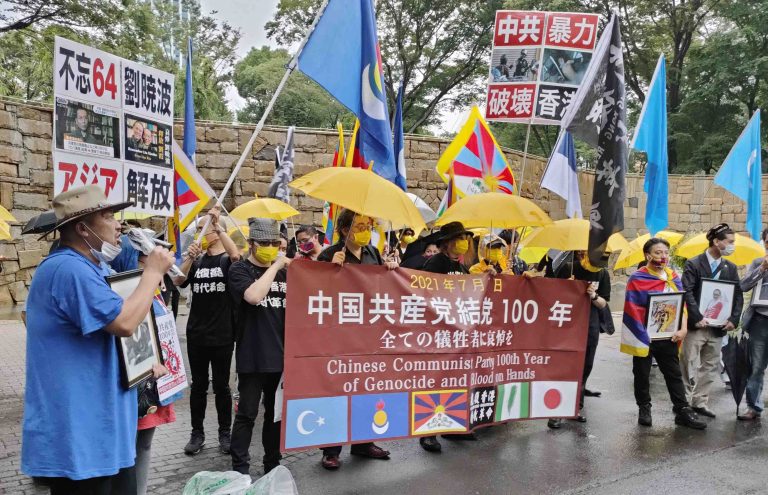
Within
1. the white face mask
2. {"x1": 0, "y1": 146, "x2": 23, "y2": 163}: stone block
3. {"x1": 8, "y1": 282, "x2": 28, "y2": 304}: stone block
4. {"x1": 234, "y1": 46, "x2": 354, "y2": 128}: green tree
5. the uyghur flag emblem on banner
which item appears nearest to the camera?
the white face mask

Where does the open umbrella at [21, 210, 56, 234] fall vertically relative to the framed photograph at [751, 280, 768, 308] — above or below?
above

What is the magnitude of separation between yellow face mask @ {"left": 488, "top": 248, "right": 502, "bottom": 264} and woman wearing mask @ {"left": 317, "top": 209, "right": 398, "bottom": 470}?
4.94 feet

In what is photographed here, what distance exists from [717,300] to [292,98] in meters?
21.7

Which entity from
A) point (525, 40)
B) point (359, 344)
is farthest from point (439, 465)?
point (525, 40)

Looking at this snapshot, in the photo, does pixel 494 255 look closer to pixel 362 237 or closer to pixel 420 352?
pixel 420 352

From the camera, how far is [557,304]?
18.4 ft

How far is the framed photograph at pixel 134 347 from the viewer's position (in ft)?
8.81

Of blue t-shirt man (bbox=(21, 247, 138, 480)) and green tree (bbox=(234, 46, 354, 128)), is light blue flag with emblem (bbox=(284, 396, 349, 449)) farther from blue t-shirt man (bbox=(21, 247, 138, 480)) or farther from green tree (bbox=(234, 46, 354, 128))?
green tree (bbox=(234, 46, 354, 128))

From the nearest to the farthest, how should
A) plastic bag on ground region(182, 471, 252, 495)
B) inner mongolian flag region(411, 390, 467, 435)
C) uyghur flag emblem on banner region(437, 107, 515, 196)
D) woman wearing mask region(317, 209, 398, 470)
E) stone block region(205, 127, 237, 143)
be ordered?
plastic bag on ground region(182, 471, 252, 495), woman wearing mask region(317, 209, 398, 470), inner mongolian flag region(411, 390, 467, 435), uyghur flag emblem on banner region(437, 107, 515, 196), stone block region(205, 127, 237, 143)

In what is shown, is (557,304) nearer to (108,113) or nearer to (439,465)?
(439,465)

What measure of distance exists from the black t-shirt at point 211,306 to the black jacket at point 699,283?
4512 mm

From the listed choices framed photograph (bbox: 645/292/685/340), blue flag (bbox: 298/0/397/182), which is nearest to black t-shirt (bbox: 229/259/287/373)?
blue flag (bbox: 298/0/397/182)

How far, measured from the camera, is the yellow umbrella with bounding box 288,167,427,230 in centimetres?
406

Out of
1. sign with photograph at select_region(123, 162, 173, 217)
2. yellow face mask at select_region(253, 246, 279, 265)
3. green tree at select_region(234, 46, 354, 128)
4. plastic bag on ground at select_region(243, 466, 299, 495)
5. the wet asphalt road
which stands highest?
green tree at select_region(234, 46, 354, 128)
